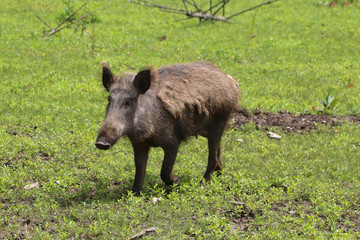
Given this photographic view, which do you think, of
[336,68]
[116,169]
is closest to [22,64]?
[116,169]

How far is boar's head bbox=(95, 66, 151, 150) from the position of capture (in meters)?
6.50

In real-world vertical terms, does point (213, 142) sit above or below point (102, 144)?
below

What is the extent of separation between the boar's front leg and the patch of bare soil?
12.4 ft

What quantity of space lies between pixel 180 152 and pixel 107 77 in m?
2.76

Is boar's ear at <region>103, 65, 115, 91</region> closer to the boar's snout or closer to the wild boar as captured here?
the wild boar

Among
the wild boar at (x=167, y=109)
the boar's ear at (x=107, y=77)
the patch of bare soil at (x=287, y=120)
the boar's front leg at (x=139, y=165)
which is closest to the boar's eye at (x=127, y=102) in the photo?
the wild boar at (x=167, y=109)

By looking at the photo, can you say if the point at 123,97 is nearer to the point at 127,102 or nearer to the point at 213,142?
→ the point at 127,102

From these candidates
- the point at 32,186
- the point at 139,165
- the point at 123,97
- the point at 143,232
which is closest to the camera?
the point at 143,232

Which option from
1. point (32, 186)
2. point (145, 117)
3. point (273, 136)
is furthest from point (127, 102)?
point (273, 136)

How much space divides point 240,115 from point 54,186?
5.21 meters

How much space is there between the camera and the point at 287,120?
11.2m

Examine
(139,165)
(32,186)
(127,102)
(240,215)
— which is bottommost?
(32,186)

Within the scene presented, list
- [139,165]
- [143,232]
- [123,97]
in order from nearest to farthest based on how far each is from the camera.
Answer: [143,232] → [123,97] → [139,165]

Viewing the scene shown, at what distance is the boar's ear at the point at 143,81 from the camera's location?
6.72 metres
